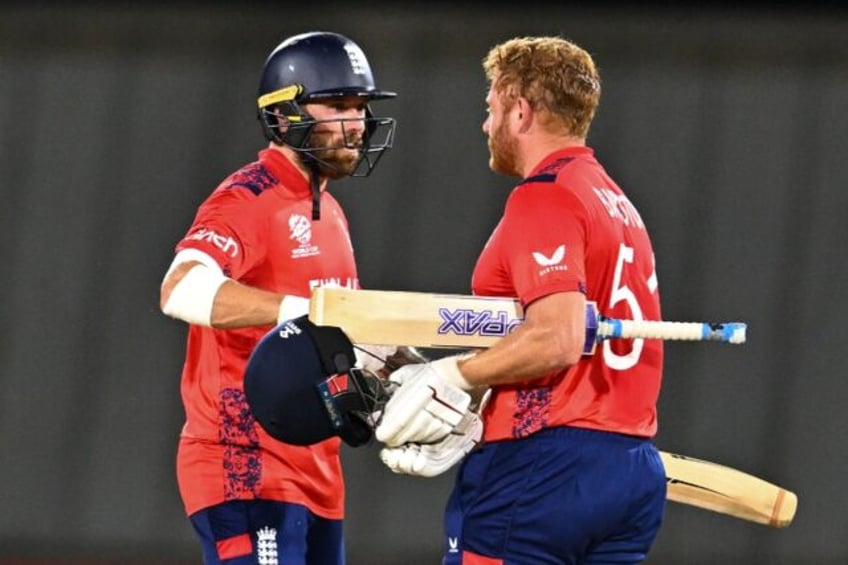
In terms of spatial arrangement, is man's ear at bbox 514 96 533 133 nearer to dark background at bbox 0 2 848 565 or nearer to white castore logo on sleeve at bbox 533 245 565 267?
white castore logo on sleeve at bbox 533 245 565 267

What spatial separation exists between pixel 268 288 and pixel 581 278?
921 mm

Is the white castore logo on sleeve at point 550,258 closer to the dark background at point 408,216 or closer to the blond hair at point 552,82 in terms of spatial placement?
the blond hair at point 552,82

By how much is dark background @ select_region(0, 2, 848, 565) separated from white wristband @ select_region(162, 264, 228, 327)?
2.79m

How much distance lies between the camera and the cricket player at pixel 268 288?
3.40 meters

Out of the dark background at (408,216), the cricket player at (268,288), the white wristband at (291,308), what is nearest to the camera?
the white wristband at (291,308)

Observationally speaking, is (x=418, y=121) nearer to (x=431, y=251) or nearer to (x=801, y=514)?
(x=431, y=251)

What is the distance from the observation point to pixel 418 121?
20.2 ft

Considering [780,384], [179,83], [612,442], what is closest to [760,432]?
[780,384]

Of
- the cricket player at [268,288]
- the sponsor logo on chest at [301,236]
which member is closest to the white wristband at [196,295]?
the cricket player at [268,288]

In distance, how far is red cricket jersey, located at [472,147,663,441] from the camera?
294 cm

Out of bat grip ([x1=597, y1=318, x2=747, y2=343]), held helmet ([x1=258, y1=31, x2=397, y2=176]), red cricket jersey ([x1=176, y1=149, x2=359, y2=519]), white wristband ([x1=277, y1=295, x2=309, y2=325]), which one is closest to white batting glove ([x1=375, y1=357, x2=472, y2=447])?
bat grip ([x1=597, y1=318, x2=747, y2=343])

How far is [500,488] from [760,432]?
10.7 ft

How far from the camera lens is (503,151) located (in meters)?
3.20

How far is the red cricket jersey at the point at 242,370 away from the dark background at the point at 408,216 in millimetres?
2480
